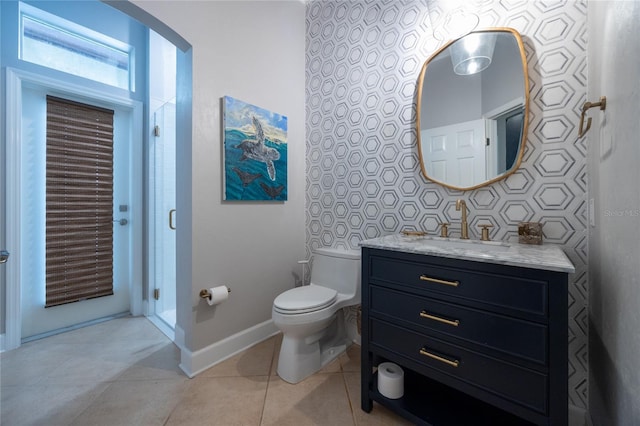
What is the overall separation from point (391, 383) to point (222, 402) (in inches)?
35.9

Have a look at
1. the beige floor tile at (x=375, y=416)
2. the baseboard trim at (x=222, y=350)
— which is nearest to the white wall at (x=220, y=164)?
the baseboard trim at (x=222, y=350)

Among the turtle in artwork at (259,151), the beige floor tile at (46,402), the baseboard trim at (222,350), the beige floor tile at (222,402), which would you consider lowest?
the beige floor tile at (222,402)

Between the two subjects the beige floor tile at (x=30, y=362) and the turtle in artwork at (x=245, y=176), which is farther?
the turtle in artwork at (x=245, y=176)

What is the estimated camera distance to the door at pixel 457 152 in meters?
1.52

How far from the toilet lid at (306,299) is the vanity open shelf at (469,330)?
37 cm

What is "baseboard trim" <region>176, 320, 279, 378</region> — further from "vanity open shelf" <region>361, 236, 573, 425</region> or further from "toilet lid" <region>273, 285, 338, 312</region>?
"vanity open shelf" <region>361, 236, 573, 425</region>

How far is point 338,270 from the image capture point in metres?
1.92

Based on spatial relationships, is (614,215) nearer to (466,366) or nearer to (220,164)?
(466,366)

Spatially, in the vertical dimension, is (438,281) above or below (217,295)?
above

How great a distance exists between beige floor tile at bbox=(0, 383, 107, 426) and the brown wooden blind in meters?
0.95

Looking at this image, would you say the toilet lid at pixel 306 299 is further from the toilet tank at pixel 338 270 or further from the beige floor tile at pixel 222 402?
the beige floor tile at pixel 222 402

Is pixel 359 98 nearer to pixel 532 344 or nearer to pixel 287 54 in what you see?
pixel 287 54

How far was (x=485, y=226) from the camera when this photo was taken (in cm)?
144

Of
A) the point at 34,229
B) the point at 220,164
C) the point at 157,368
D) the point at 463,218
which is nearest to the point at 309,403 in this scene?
the point at 157,368
